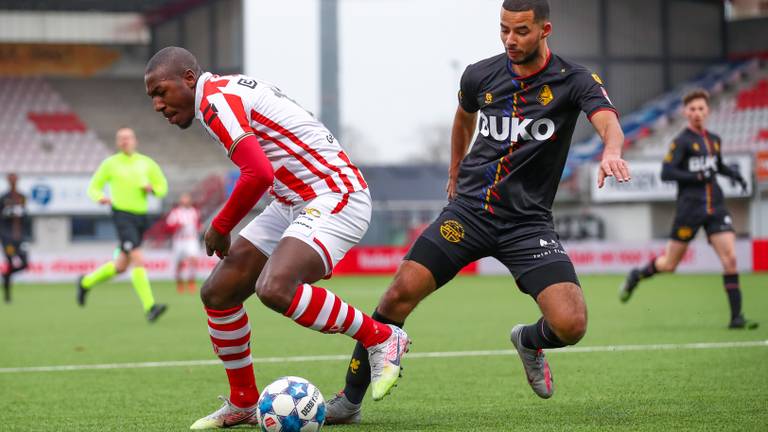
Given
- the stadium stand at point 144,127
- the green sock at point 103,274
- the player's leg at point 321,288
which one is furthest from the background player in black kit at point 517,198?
the stadium stand at point 144,127

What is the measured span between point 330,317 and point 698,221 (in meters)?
6.47

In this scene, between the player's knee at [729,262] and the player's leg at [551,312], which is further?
the player's knee at [729,262]

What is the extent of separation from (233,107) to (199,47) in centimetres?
3739

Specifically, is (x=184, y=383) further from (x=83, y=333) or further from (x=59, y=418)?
(x=83, y=333)

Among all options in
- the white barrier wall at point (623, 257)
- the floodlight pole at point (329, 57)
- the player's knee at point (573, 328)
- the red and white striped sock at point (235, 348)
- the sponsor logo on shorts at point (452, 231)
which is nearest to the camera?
the player's knee at point (573, 328)

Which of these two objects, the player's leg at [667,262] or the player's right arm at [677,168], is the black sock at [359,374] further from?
the player's leg at [667,262]

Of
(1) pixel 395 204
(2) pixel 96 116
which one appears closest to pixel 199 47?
(2) pixel 96 116

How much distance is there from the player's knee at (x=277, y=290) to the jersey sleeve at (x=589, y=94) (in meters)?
1.63

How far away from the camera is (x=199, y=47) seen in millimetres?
41562

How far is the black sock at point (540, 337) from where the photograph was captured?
5.56 meters

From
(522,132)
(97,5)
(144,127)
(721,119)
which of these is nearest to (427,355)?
(522,132)

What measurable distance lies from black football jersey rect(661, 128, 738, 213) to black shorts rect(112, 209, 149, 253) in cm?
622

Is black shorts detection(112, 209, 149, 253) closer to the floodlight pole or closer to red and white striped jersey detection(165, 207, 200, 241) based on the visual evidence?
red and white striped jersey detection(165, 207, 200, 241)

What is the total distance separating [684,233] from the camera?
10961mm
